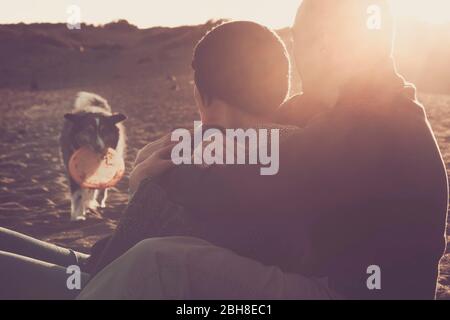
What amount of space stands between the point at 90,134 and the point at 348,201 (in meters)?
5.54

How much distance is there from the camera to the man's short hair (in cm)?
221

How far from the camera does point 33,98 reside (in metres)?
20.4

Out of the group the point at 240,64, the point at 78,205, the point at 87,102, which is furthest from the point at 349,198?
the point at 87,102

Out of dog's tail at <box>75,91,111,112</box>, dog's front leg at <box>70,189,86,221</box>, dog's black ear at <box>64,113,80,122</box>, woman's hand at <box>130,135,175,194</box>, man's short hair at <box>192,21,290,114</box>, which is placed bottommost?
dog's front leg at <box>70,189,86,221</box>

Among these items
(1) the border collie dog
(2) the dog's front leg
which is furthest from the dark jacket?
(1) the border collie dog

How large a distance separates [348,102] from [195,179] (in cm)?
52

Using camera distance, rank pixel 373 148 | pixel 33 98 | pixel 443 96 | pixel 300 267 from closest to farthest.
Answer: pixel 373 148
pixel 300 267
pixel 443 96
pixel 33 98

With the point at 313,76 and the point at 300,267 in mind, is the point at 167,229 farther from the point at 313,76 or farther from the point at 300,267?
the point at 313,76

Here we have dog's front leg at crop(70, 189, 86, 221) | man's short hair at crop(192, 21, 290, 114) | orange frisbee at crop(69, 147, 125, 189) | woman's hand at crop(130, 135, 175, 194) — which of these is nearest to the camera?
woman's hand at crop(130, 135, 175, 194)

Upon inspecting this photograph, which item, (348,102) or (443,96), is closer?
(348,102)

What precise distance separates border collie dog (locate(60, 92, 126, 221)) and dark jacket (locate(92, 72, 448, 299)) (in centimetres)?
457

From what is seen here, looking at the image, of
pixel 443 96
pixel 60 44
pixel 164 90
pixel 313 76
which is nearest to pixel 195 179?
pixel 313 76

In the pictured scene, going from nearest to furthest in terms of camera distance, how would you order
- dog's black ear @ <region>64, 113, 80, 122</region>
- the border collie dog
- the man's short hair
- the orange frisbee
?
the man's short hair < the orange frisbee < the border collie dog < dog's black ear @ <region>64, 113, 80, 122</region>

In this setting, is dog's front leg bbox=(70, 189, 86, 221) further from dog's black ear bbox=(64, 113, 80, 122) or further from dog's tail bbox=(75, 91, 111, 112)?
dog's tail bbox=(75, 91, 111, 112)
